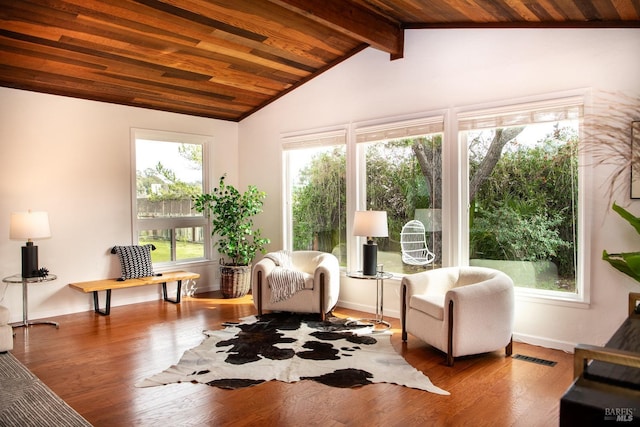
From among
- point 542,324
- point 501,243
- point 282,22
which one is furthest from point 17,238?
point 542,324

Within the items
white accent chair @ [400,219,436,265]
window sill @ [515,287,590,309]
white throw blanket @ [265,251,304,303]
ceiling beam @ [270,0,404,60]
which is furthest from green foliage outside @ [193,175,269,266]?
window sill @ [515,287,590,309]

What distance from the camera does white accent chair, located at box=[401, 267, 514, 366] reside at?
3580 millimetres

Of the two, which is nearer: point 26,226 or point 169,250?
point 26,226

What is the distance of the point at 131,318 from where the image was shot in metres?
5.10

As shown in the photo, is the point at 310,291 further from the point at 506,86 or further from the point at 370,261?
the point at 506,86

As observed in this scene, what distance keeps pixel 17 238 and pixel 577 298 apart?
5.07m

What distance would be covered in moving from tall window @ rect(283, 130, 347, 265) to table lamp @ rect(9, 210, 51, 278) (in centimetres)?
287

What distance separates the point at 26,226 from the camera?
456 centimetres

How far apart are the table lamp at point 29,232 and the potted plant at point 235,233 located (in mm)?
1828

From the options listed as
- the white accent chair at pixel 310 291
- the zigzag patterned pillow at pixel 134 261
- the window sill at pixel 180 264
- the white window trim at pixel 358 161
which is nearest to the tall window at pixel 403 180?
the white window trim at pixel 358 161

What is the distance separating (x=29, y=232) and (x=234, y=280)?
237 cm

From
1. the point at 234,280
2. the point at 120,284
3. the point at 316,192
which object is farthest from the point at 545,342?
the point at 120,284

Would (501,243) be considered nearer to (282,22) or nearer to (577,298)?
(577,298)

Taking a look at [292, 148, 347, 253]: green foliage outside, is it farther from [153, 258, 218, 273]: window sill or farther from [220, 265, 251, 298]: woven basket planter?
[153, 258, 218, 273]: window sill
